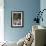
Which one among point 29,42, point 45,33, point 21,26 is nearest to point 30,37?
point 29,42

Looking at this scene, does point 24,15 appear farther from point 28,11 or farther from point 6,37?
point 6,37

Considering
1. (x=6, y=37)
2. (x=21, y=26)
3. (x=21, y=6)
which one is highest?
(x=21, y=6)

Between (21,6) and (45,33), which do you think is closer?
(45,33)

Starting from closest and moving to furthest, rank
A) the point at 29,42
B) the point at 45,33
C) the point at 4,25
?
the point at 45,33
the point at 29,42
the point at 4,25

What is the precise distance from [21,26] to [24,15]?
0.47m

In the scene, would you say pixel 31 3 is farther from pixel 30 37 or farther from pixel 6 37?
pixel 30 37

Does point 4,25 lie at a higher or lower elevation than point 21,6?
lower

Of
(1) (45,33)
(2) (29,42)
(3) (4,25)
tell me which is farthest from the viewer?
(3) (4,25)

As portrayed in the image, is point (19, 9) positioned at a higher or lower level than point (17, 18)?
higher

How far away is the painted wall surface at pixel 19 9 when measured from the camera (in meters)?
5.73

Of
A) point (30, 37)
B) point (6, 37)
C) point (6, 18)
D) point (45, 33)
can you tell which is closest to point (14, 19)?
point (6, 18)

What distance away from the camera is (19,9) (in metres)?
5.76

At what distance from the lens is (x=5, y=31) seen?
5.73m

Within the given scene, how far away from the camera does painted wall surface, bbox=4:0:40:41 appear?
18.8ft
